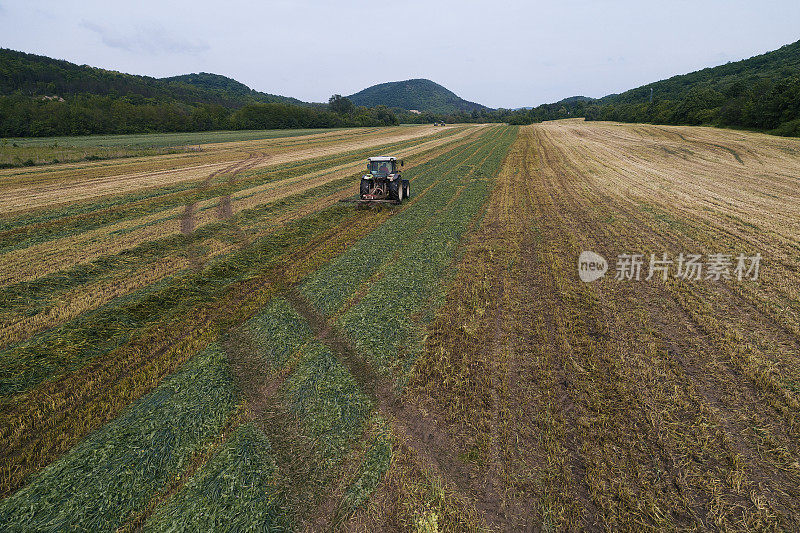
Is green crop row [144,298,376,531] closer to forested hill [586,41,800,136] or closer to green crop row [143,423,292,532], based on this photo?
green crop row [143,423,292,532]

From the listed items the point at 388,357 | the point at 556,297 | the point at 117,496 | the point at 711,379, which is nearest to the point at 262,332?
the point at 388,357

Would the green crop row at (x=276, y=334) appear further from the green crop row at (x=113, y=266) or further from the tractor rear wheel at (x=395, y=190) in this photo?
the tractor rear wheel at (x=395, y=190)

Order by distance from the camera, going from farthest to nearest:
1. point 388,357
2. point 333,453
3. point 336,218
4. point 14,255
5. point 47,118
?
1. point 47,118
2. point 336,218
3. point 14,255
4. point 388,357
5. point 333,453

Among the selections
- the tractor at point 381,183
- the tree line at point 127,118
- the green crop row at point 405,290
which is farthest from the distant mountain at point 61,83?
the green crop row at point 405,290

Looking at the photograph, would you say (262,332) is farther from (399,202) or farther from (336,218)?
(399,202)

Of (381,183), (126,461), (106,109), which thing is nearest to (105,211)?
(381,183)

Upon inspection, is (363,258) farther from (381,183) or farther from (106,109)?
(106,109)

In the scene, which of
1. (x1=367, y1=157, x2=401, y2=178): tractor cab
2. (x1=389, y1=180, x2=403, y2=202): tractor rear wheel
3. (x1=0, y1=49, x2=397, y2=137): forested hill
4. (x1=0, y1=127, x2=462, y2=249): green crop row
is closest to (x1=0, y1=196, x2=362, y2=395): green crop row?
(x1=389, y1=180, x2=403, y2=202): tractor rear wheel
